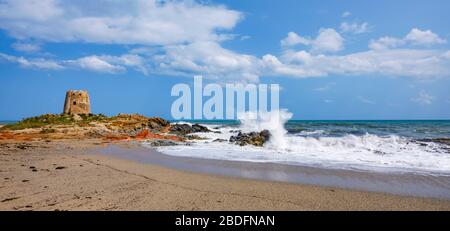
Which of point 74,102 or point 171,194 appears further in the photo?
point 74,102

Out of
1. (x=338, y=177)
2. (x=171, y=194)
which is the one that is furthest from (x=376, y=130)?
(x=171, y=194)

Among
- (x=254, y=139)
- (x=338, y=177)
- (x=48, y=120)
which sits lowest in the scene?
(x=338, y=177)

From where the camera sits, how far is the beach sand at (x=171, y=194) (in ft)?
18.1

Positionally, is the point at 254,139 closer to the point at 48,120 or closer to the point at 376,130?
the point at 48,120

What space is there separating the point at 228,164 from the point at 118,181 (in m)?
4.52

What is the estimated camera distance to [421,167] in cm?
1036

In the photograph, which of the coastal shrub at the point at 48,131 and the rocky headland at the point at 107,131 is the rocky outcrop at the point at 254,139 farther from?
the coastal shrub at the point at 48,131

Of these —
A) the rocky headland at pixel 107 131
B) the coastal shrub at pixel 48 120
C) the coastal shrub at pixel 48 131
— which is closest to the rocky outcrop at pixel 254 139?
the rocky headland at pixel 107 131

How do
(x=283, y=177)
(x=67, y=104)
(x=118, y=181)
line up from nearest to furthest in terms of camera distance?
(x=118, y=181) → (x=283, y=177) → (x=67, y=104)

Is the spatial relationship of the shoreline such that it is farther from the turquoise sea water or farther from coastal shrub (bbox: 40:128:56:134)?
the turquoise sea water

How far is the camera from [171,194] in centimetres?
632
